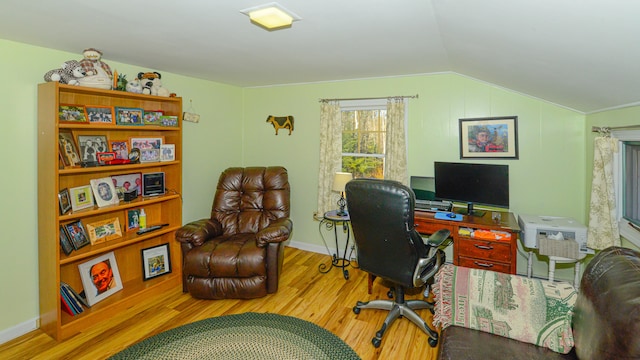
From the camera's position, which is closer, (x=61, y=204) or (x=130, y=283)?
(x=61, y=204)

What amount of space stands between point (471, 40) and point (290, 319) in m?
2.48

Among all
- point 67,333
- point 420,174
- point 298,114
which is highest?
point 298,114

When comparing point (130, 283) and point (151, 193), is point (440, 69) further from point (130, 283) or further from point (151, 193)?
point (130, 283)

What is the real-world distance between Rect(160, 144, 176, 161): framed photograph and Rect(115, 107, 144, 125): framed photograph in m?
0.31

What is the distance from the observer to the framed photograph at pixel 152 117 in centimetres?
319

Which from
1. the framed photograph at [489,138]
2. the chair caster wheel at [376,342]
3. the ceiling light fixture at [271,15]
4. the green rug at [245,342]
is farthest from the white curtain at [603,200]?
the ceiling light fixture at [271,15]

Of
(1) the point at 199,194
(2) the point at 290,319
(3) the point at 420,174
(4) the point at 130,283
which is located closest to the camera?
(2) the point at 290,319

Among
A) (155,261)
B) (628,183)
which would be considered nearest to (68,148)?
(155,261)

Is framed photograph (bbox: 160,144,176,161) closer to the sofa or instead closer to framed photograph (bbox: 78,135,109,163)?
framed photograph (bbox: 78,135,109,163)

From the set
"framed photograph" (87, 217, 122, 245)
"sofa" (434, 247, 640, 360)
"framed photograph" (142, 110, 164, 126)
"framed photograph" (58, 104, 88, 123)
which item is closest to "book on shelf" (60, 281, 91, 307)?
"framed photograph" (87, 217, 122, 245)

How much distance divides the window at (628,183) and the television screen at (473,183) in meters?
0.77

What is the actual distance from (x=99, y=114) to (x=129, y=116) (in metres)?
0.25

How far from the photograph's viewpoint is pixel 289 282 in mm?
3447

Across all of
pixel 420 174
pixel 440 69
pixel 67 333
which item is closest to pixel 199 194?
pixel 67 333
